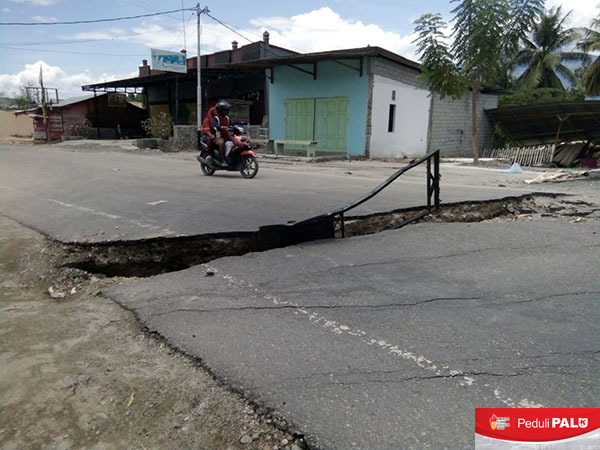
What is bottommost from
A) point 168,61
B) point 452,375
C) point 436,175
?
point 452,375

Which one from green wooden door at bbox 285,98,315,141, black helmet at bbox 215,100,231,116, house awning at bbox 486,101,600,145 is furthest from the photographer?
green wooden door at bbox 285,98,315,141

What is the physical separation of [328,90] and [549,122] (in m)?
10.7

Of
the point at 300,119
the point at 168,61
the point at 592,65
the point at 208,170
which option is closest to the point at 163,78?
the point at 168,61

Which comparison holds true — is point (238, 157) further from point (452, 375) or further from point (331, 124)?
point (331, 124)

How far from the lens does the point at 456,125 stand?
76.3ft

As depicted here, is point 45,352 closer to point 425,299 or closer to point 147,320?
point 147,320

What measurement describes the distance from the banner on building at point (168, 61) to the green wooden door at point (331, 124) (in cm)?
1043

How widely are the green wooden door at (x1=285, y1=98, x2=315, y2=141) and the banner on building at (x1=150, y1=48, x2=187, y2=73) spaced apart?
8437 mm

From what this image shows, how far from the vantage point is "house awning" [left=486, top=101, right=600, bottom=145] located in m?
17.9

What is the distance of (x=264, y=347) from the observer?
263 centimetres

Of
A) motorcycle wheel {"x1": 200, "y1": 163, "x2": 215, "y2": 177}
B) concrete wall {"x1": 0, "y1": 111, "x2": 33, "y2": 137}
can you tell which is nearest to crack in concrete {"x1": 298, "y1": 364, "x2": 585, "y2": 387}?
motorcycle wheel {"x1": 200, "y1": 163, "x2": 215, "y2": 177}

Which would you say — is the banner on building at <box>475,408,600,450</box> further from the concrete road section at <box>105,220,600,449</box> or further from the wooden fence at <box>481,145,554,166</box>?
the wooden fence at <box>481,145,554,166</box>

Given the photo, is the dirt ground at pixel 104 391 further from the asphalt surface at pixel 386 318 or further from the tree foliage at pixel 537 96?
the tree foliage at pixel 537 96

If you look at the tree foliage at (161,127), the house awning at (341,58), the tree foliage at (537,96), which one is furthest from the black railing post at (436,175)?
the tree foliage at (537,96)
